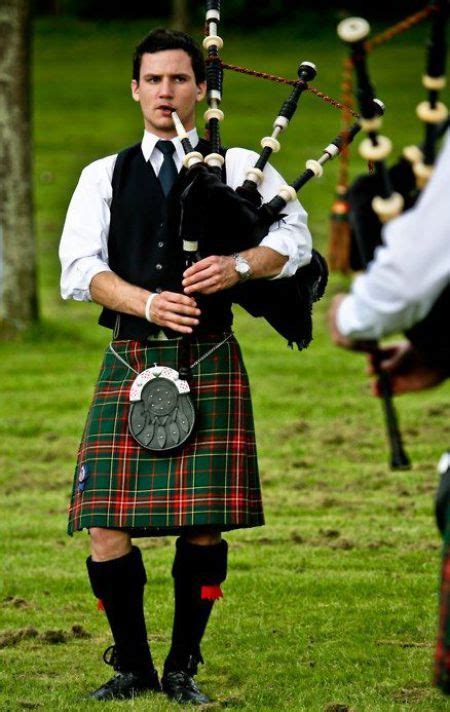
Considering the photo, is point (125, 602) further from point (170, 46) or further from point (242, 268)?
point (170, 46)

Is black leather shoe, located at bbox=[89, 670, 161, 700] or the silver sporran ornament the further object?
black leather shoe, located at bbox=[89, 670, 161, 700]

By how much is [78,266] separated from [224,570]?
106 centimetres

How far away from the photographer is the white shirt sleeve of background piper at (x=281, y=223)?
14.5ft

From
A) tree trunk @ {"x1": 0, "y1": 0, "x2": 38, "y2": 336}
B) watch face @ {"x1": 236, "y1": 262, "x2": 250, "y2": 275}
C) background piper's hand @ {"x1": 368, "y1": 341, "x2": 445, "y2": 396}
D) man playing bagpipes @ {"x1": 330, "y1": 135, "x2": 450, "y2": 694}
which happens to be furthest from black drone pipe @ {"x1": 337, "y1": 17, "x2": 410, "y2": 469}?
tree trunk @ {"x1": 0, "y1": 0, "x2": 38, "y2": 336}

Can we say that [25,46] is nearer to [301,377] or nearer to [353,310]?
[301,377]

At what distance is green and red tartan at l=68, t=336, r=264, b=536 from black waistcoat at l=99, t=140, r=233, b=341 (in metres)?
0.08

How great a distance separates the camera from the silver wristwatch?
14.1 feet

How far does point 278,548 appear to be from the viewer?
6.68 metres

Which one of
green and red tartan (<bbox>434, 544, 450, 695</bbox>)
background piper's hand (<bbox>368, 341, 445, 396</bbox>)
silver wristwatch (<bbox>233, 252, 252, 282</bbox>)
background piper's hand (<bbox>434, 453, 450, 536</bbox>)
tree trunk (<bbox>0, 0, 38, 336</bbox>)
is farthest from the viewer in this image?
tree trunk (<bbox>0, 0, 38, 336</bbox>)

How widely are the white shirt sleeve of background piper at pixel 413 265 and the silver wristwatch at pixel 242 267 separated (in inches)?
47.8

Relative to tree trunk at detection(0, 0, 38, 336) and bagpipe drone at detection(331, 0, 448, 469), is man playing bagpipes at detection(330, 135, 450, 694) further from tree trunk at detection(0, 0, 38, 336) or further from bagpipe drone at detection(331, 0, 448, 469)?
tree trunk at detection(0, 0, 38, 336)

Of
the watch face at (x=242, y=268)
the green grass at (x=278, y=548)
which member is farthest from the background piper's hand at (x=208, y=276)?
the green grass at (x=278, y=548)

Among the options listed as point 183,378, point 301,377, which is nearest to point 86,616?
point 183,378

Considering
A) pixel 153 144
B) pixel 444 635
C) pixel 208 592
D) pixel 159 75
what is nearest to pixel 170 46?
pixel 159 75
